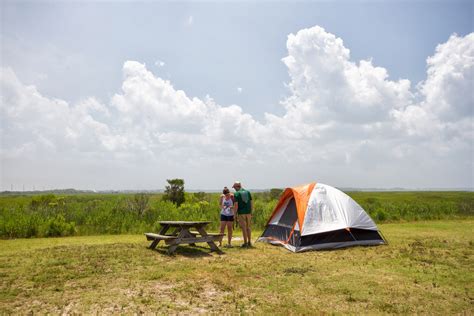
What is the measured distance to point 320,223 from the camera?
419 inches

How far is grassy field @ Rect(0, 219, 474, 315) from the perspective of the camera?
534 cm

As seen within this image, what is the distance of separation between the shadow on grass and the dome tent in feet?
7.78

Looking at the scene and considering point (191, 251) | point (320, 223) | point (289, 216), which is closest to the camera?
point (191, 251)

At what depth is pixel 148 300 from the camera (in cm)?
553

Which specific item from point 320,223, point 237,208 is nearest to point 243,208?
point 237,208

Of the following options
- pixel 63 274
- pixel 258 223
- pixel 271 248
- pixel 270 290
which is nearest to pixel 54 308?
pixel 63 274

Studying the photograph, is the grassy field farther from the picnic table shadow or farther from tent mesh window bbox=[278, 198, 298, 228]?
tent mesh window bbox=[278, 198, 298, 228]

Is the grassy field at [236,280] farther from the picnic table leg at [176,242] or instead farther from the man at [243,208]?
the man at [243,208]

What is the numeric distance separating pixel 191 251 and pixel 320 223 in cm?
392

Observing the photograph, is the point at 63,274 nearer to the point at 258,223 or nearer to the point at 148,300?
the point at 148,300

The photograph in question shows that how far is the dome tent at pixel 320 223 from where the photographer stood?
10422 millimetres

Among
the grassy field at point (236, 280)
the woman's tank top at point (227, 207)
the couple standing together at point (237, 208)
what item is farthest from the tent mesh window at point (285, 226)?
the woman's tank top at point (227, 207)

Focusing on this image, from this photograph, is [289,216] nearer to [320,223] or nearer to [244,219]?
[320,223]

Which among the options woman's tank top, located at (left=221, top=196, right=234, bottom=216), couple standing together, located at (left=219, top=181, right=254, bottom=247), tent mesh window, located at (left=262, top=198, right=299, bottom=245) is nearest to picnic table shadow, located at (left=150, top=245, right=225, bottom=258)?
couple standing together, located at (left=219, top=181, right=254, bottom=247)
